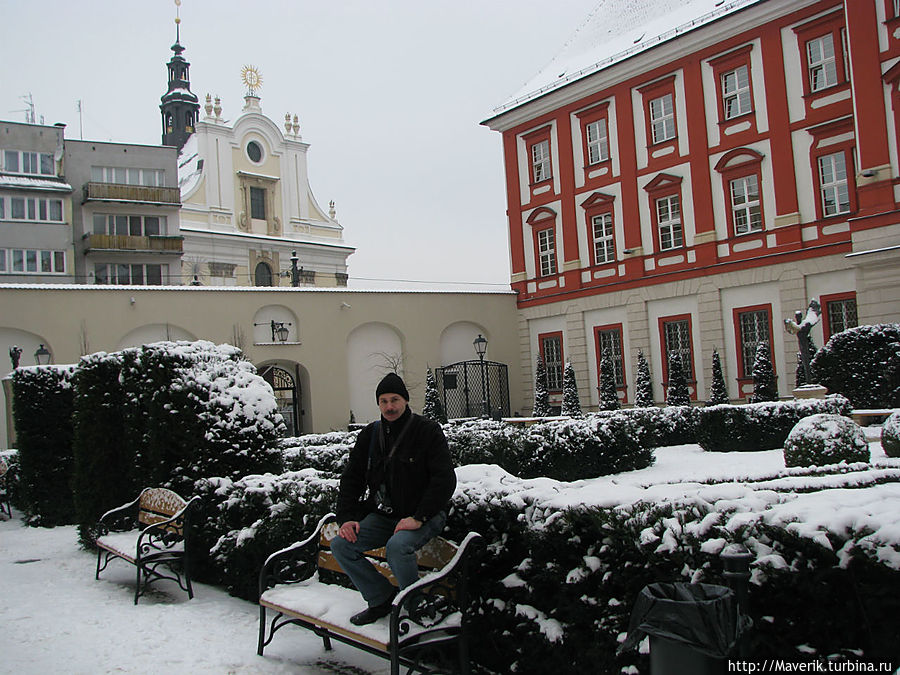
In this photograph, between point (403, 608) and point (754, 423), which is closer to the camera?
point (403, 608)

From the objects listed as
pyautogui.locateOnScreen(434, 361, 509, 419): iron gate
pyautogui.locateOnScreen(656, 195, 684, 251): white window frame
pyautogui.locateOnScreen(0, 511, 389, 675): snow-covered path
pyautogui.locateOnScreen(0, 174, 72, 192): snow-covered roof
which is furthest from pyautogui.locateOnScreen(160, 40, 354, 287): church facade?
pyautogui.locateOnScreen(0, 511, 389, 675): snow-covered path

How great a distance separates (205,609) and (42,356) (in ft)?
59.3

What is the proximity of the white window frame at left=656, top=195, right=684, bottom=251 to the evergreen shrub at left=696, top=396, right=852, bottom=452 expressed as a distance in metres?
11.2

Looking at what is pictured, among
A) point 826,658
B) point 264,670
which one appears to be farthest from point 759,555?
point 264,670

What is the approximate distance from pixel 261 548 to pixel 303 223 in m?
41.0

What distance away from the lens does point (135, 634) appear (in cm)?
575

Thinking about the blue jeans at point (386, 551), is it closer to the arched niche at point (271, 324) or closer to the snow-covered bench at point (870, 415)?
the snow-covered bench at point (870, 415)

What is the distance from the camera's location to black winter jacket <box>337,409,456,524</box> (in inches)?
175

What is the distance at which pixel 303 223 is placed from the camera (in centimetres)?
4594

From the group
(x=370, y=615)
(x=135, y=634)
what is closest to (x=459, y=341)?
(x=135, y=634)

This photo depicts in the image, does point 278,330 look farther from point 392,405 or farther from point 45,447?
point 392,405

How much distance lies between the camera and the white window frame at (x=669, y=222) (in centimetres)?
2527

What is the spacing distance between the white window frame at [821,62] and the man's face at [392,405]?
21.1m

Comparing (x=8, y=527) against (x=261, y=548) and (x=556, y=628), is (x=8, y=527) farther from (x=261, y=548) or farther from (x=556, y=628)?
(x=556, y=628)
